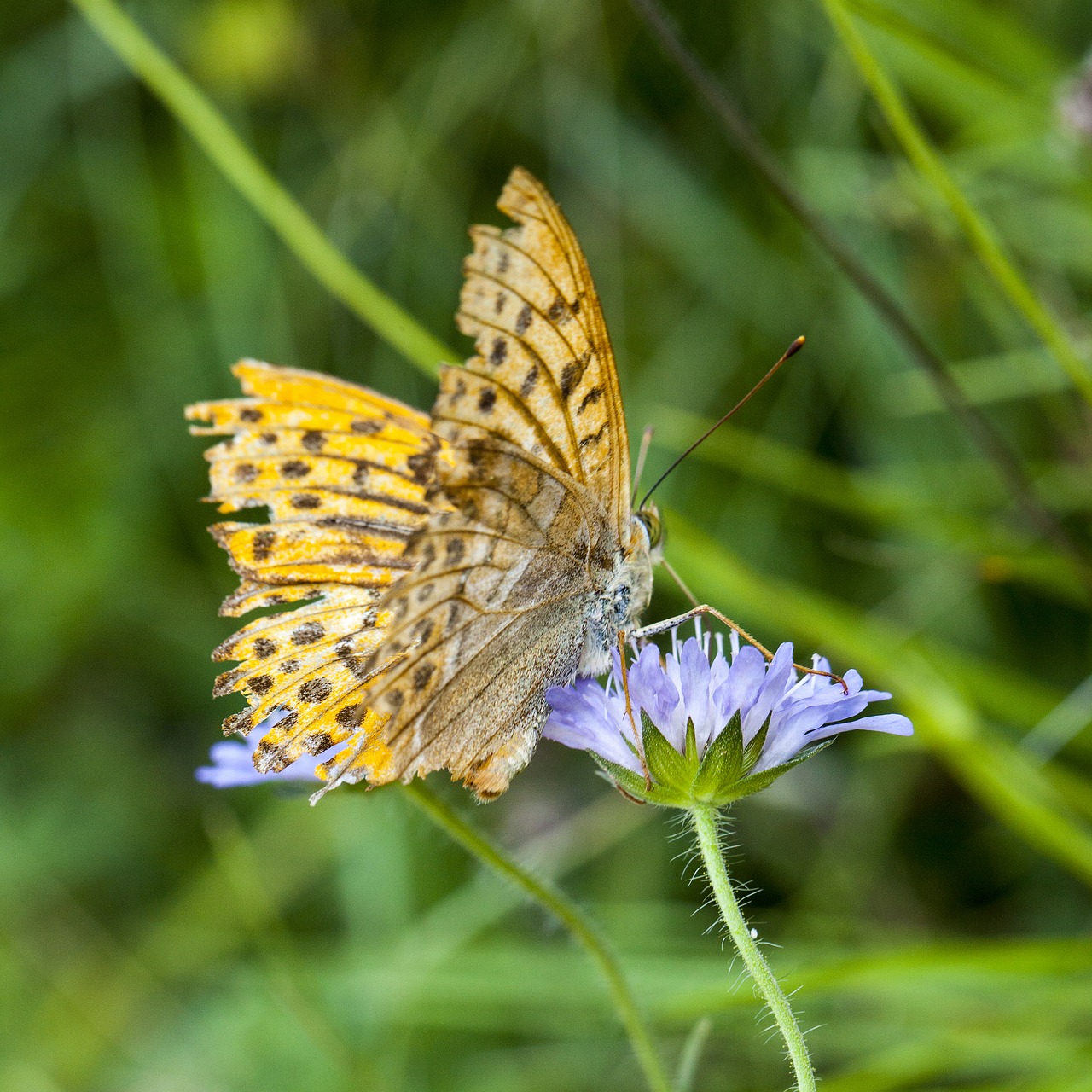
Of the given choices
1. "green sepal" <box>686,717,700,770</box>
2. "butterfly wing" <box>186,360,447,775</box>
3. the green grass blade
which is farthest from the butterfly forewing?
the green grass blade

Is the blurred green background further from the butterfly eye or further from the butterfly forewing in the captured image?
the butterfly forewing

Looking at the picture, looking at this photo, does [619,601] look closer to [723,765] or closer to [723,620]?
[723,620]

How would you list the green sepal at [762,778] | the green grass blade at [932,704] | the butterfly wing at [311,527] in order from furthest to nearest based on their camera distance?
the green grass blade at [932,704]
the butterfly wing at [311,527]
the green sepal at [762,778]

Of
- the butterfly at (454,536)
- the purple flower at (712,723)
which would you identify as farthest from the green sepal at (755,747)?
the butterfly at (454,536)

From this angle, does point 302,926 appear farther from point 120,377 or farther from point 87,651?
point 120,377

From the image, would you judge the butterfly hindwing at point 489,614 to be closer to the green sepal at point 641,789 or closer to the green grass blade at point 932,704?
the green sepal at point 641,789

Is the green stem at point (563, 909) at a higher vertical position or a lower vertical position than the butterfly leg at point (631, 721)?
lower
